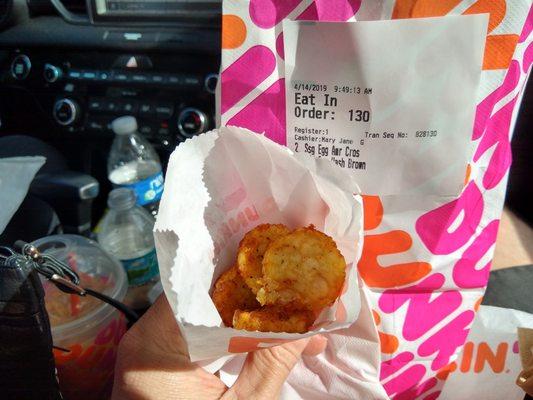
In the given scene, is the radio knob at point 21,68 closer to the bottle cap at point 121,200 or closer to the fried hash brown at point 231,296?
the bottle cap at point 121,200

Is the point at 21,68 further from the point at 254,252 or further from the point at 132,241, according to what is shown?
the point at 254,252

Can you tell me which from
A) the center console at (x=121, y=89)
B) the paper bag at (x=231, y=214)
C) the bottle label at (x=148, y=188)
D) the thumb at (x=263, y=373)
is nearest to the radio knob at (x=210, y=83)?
the center console at (x=121, y=89)

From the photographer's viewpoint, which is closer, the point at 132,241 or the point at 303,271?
the point at 303,271

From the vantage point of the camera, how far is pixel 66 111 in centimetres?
112

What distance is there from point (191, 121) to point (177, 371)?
2.01ft

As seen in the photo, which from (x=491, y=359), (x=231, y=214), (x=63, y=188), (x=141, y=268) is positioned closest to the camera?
(x=231, y=214)

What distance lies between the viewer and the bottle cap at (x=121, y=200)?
0.99m

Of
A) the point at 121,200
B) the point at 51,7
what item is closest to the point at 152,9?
the point at 51,7

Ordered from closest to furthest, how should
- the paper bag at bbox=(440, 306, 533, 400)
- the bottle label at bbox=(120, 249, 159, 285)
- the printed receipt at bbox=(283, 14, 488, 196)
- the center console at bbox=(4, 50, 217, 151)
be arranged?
the printed receipt at bbox=(283, 14, 488, 196) → the paper bag at bbox=(440, 306, 533, 400) → the bottle label at bbox=(120, 249, 159, 285) → the center console at bbox=(4, 50, 217, 151)

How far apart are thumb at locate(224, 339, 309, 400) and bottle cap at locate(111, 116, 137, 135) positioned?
2.07 ft

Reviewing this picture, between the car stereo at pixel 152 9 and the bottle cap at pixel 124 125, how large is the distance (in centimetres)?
23

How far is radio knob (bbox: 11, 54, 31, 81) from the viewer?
1142 millimetres

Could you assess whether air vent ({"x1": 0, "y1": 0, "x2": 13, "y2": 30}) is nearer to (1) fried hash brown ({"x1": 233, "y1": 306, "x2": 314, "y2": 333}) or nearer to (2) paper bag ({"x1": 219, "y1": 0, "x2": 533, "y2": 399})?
(2) paper bag ({"x1": 219, "y1": 0, "x2": 533, "y2": 399})

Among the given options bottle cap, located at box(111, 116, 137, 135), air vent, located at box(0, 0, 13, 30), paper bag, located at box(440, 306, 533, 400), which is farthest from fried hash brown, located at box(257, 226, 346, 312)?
air vent, located at box(0, 0, 13, 30)
